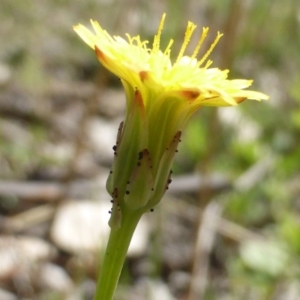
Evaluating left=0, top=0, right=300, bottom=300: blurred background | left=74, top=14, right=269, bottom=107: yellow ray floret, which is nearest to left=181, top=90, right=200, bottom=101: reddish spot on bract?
left=74, top=14, right=269, bottom=107: yellow ray floret

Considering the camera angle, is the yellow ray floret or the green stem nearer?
the yellow ray floret

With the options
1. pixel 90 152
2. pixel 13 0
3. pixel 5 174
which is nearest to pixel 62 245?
pixel 5 174

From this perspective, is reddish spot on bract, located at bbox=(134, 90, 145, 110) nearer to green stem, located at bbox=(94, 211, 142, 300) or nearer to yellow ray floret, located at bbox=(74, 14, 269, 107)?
yellow ray floret, located at bbox=(74, 14, 269, 107)

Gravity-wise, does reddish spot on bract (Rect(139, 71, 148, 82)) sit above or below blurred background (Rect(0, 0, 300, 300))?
below

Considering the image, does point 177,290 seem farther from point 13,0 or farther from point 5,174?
point 13,0

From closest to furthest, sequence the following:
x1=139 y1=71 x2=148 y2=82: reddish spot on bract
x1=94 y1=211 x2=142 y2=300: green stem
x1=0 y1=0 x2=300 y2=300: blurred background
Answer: x1=139 y1=71 x2=148 y2=82: reddish spot on bract
x1=94 y1=211 x2=142 y2=300: green stem
x1=0 y1=0 x2=300 y2=300: blurred background

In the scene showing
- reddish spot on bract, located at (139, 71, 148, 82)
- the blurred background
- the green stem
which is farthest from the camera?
the blurred background

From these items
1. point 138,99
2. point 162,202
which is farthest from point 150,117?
point 162,202

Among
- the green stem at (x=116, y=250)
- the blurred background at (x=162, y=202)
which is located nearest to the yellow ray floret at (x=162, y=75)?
the green stem at (x=116, y=250)

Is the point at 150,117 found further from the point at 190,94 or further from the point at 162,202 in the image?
the point at 162,202

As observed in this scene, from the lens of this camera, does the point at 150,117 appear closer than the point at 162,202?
Yes
